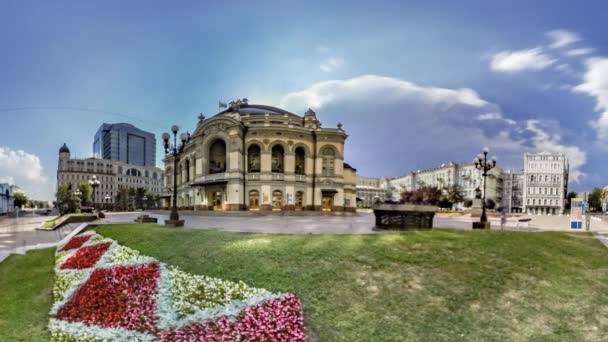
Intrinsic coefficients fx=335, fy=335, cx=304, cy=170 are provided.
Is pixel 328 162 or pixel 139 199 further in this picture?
pixel 139 199

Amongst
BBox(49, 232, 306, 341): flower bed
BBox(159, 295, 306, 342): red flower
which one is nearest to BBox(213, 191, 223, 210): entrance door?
BBox(49, 232, 306, 341): flower bed

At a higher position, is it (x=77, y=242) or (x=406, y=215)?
(x=406, y=215)

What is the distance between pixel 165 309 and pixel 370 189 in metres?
163

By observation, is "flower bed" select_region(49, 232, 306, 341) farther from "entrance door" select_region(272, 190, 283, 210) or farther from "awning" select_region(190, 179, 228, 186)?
"entrance door" select_region(272, 190, 283, 210)

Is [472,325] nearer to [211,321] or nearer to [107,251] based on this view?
[211,321]

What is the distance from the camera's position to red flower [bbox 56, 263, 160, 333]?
756cm

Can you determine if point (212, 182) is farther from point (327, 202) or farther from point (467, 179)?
point (467, 179)

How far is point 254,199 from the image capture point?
47.2 m

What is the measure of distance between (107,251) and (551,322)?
45.7 ft

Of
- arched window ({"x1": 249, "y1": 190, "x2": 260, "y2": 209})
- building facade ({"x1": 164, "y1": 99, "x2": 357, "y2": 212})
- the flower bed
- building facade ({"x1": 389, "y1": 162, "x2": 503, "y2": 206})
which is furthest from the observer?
building facade ({"x1": 389, "y1": 162, "x2": 503, "y2": 206})

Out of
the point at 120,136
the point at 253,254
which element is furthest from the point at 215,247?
the point at 120,136

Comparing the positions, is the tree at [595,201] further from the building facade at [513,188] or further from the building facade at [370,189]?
the building facade at [370,189]

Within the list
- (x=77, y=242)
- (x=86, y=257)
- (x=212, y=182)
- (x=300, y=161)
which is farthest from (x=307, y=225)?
(x=212, y=182)

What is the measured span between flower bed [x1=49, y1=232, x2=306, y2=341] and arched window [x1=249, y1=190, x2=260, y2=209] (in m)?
36.6
